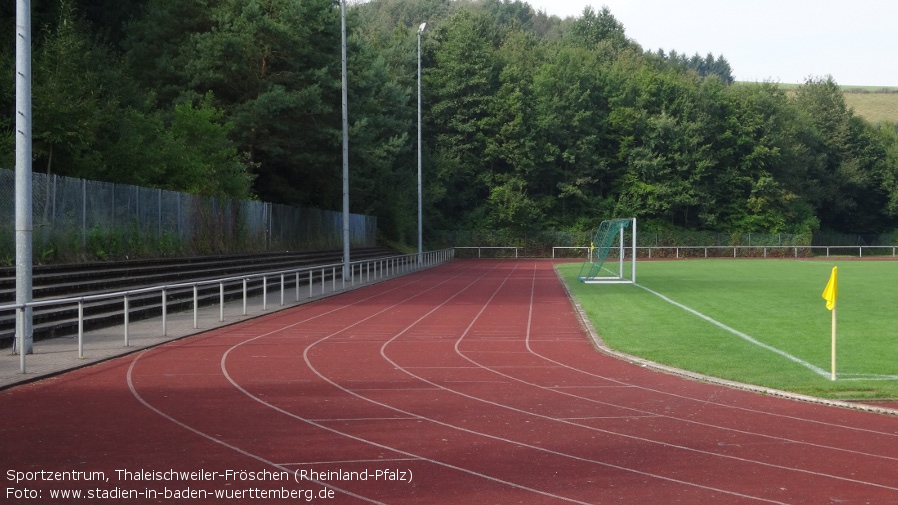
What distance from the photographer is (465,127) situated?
264 ft

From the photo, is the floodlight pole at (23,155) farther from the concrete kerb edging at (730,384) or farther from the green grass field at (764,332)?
the green grass field at (764,332)

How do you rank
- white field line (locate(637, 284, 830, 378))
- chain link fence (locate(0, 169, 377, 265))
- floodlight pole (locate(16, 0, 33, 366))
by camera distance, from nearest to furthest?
1. white field line (locate(637, 284, 830, 378))
2. floodlight pole (locate(16, 0, 33, 366))
3. chain link fence (locate(0, 169, 377, 265))

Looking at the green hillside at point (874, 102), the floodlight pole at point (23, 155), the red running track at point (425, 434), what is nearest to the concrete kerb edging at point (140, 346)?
the red running track at point (425, 434)

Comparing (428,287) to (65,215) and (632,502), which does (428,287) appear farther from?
(632,502)

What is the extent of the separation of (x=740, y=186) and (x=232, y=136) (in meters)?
54.9

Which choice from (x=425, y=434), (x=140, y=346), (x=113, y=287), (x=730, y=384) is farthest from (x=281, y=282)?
(x=425, y=434)

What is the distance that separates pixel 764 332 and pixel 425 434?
37.9 ft

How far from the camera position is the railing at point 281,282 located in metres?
14.7

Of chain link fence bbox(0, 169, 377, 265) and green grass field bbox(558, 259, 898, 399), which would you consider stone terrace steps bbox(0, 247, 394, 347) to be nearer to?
chain link fence bbox(0, 169, 377, 265)

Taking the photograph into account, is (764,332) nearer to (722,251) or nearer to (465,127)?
(465,127)

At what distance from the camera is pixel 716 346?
54.2ft

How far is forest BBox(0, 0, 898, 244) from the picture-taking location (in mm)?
39500

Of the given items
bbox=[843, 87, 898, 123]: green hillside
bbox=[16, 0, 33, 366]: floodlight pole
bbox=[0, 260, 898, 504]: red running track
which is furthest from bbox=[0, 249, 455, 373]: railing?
bbox=[843, 87, 898, 123]: green hillside

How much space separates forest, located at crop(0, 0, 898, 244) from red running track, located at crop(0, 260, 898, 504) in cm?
1842
